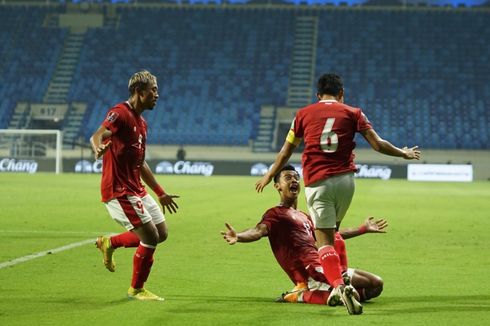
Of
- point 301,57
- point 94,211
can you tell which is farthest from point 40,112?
point 94,211

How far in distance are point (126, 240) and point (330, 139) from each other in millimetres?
2270

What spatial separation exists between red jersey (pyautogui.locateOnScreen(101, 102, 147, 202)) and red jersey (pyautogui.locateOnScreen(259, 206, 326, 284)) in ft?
4.15

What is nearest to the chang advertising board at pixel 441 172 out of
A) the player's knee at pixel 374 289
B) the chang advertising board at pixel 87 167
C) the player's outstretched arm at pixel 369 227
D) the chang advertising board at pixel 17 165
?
the chang advertising board at pixel 87 167

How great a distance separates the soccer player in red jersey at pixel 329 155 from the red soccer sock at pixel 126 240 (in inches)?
60.8

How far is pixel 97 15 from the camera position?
59375 millimetres

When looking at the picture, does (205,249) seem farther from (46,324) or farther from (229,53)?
(229,53)

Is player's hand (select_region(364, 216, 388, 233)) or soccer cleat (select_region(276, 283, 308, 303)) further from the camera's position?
player's hand (select_region(364, 216, 388, 233))

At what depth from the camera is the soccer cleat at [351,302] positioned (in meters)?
7.05

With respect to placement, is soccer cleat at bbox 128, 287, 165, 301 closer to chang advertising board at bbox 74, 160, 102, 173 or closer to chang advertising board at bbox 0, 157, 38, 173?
chang advertising board at bbox 74, 160, 102, 173

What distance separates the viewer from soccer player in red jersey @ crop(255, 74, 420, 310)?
25.0 ft

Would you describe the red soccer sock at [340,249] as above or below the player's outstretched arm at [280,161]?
below

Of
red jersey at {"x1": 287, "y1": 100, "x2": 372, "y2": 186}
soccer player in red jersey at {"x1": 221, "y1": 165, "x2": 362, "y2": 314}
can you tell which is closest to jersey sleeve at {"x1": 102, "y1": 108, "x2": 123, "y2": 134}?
soccer player in red jersey at {"x1": 221, "y1": 165, "x2": 362, "y2": 314}

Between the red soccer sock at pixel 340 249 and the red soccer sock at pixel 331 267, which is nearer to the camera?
the red soccer sock at pixel 331 267

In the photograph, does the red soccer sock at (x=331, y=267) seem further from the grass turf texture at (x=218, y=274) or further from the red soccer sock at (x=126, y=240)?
the red soccer sock at (x=126, y=240)
